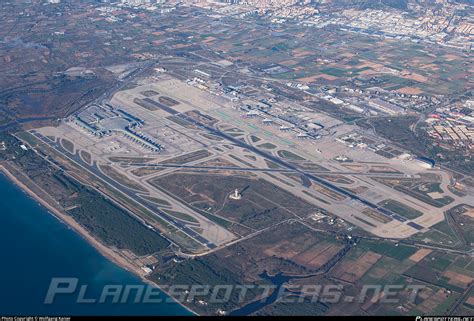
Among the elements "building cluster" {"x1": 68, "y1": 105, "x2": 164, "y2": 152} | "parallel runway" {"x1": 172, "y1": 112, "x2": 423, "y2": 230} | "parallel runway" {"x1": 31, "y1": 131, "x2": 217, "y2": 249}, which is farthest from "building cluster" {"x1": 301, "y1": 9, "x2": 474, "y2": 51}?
"parallel runway" {"x1": 31, "y1": 131, "x2": 217, "y2": 249}

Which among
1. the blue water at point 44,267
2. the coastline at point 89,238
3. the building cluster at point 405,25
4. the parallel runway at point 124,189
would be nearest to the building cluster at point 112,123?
the parallel runway at point 124,189

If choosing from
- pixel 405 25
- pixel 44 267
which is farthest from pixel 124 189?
pixel 405 25

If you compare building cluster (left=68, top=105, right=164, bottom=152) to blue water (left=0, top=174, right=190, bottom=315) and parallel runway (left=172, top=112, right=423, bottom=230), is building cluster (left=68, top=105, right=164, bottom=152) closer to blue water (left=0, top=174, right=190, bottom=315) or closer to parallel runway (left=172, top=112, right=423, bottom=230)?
parallel runway (left=172, top=112, right=423, bottom=230)

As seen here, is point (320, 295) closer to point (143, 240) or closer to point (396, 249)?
point (396, 249)

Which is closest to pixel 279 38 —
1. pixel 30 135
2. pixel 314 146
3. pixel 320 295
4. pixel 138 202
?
pixel 314 146

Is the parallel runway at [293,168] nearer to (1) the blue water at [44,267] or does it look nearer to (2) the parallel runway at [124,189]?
(2) the parallel runway at [124,189]

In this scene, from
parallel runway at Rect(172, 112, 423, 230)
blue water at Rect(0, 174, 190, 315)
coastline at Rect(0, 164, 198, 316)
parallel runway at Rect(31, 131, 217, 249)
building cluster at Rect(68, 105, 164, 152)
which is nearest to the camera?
blue water at Rect(0, 174, 190, 315)

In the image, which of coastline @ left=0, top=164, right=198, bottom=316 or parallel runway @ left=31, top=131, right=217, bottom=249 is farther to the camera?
parallel runway @ left=31, top=131, right=217, bottom=249
